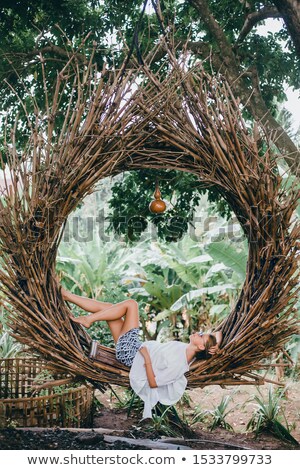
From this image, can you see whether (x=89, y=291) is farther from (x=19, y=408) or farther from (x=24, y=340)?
(x=24, y=340)

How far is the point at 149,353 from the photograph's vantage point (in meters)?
2.12

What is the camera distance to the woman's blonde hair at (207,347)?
81.9 inches

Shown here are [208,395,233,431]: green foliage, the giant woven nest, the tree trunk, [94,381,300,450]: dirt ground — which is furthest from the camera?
[208,395,233,431]: green foliage

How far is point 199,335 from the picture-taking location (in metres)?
2.10

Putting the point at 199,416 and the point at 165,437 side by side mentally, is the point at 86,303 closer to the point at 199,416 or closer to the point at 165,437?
the point at 165,437

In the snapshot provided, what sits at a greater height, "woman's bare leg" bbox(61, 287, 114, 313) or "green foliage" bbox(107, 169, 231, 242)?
"green foliage" bbox(107, 169, 231, 242)

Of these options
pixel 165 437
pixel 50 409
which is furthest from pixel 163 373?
pixel 50 409

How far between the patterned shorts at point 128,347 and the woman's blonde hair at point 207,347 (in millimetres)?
196

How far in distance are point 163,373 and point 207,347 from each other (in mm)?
174

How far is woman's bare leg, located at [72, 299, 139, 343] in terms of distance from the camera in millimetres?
2109

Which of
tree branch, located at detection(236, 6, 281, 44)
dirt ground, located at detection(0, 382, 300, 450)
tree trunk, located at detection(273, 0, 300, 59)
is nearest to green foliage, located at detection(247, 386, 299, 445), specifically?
dirt ground, located at detection(0, 382, 300, 450)

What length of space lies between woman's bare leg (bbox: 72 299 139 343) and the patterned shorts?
0.07 ft

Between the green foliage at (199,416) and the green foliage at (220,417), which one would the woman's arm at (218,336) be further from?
the green foliage at (199,416)

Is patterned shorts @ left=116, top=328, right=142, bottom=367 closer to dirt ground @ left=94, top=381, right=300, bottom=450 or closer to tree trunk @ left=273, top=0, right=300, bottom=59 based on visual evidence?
dirt ground @ left=94, top=381, right=300, bottom=450
